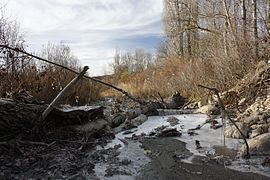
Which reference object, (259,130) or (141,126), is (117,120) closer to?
(141,126)

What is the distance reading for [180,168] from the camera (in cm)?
603

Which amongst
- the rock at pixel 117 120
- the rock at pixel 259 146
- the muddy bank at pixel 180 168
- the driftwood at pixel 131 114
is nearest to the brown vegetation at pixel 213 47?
the driftwood at pixel 131 114

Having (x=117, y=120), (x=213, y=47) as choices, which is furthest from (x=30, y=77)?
(x=213, y=47)

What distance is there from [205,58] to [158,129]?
28.4 ft

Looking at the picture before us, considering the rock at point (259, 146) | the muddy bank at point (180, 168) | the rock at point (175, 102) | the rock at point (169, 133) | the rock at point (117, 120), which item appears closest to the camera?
the muddy bank at point (180, 168)

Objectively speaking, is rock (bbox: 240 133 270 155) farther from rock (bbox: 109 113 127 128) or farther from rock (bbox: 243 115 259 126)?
rock (bbox: 109 113 127 128)

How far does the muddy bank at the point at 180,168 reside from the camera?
555cm

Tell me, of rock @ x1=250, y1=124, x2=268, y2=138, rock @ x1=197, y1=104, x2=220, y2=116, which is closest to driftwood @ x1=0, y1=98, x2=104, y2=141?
rock @ x1=250, y1=124, x2=268, y2=138

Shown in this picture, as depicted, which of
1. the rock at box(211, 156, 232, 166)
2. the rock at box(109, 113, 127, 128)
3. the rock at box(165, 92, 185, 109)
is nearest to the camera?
the rock at box(211, 156, 232, 166)

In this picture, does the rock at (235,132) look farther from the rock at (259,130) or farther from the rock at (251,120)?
the rock at (251,120)

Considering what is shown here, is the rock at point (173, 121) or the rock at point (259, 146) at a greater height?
the rock at point (173, 121)

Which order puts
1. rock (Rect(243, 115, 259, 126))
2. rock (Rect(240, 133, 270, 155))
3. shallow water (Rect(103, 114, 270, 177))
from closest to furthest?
1. shallow water (Rect(103, 114, 270, 177))
2. rock (Rect(240, 133, 270, 155))
3. rock (Rect(243, 115, 259, 126))

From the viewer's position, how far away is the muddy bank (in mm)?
5547

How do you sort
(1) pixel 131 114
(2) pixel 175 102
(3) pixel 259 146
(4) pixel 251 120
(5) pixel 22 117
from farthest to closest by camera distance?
(2) pixel 175 102 < (1) pixel 131 114 < (4) pixel 251 120 < (3) pixel 259 146 < (5) pixel 22 117
